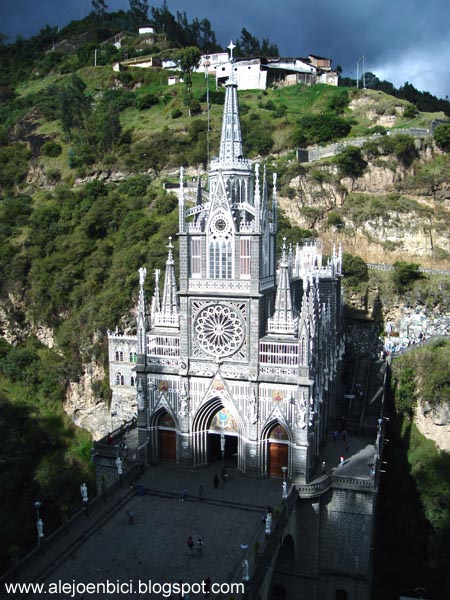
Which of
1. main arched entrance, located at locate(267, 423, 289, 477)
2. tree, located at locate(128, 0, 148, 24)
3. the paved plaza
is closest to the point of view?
the paved plaza

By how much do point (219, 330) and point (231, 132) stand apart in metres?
11.7

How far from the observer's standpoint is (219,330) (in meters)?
28.5

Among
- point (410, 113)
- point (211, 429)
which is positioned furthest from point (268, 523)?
point (410, 113)

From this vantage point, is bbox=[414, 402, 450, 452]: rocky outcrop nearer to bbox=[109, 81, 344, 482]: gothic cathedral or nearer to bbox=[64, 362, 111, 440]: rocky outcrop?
bbox=[109, 81, 344, 482]: gothic cathedral

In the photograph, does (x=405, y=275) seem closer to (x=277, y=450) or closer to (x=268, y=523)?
(x=277, y=450)

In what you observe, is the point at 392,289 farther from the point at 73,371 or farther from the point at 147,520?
the point at 147,520

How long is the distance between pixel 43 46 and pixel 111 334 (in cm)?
11603

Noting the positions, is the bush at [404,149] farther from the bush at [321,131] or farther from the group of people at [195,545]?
the group of people at [195,545]

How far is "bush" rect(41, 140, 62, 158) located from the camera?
87.0 meters

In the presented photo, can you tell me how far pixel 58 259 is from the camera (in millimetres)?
59656

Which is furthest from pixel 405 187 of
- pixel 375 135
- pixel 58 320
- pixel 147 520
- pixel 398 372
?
pixel 147 520

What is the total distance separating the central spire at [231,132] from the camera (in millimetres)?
30625

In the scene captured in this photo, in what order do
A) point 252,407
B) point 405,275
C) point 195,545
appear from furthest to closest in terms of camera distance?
1. point 405,275
2. point 252,407
3. point 195,545

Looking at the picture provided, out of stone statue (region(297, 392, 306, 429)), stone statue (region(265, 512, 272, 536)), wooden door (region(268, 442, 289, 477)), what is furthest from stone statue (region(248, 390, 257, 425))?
stone statue (region(265, 512, 272, 536))
